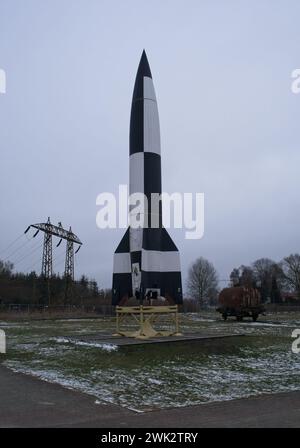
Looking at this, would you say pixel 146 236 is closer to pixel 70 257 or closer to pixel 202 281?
pixel 70 257

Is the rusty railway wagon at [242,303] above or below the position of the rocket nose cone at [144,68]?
below

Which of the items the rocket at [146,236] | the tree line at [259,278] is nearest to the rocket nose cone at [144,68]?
the rocket at [146,236]

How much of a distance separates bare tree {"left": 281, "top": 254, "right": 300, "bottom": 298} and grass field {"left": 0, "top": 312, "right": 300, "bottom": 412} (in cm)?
8405

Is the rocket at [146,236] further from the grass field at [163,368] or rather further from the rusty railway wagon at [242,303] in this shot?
the rusty railway wagon at [242,303]

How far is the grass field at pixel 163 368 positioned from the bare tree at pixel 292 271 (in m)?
84.1

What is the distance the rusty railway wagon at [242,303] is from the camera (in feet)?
115

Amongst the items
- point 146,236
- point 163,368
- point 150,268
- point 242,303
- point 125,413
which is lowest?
point 163,368

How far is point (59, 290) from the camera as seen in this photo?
7669 centimetres

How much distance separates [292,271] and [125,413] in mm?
97892

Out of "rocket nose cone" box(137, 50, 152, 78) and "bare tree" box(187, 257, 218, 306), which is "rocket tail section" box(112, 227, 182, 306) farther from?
"bare tree" box(187, 257, 218, 306)

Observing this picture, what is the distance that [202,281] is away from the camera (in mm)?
102875

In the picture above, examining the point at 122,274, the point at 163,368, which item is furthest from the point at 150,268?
the point at 163,368

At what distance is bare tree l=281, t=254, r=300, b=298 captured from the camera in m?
98.3

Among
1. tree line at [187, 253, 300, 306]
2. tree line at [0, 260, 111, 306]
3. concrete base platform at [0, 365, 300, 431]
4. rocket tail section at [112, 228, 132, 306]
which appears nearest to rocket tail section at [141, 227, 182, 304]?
rocket tail section at [112, 228, 132, 306]
